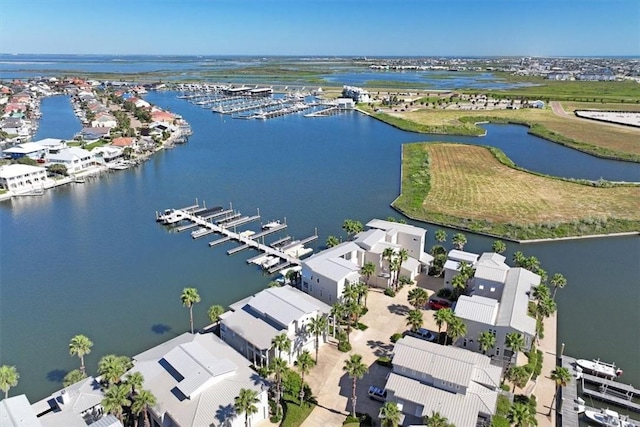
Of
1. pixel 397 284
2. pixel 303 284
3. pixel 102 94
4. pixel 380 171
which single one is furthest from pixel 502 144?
pixel 102 94

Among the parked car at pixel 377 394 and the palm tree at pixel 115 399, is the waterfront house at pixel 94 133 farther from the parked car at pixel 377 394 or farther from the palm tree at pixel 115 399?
the parked car at pixel 377 394

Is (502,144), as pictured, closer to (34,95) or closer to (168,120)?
(168,120)

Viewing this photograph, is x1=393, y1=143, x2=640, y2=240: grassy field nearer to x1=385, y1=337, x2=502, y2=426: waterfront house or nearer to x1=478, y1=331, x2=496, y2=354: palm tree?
x1=478, y1=331, x2=496, y2=354: palm tree

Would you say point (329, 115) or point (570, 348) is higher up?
point (329, 115)

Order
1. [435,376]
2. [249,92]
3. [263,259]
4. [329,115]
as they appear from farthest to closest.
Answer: [249,92]
[329,115]
[263,259]
[435,376]

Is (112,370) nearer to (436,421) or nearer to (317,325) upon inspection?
(317,325)

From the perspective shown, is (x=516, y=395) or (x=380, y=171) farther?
(x=380, y=171)
